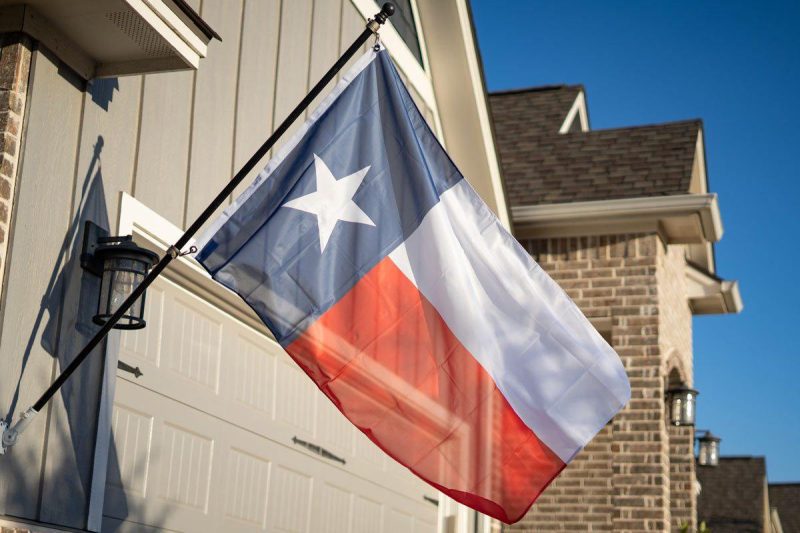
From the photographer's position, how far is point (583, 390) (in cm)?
475

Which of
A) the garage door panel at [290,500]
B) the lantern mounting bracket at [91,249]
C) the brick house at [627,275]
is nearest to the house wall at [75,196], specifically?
the lantern mounting bracket at [91,249]

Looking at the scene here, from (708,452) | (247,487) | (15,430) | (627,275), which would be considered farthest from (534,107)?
(15,430)

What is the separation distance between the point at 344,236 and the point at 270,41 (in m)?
2.51

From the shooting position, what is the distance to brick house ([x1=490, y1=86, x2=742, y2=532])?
10562 mm

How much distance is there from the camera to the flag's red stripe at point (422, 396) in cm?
455

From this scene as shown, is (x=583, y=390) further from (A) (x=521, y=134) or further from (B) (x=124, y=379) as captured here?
(A) (x=521, y=134)

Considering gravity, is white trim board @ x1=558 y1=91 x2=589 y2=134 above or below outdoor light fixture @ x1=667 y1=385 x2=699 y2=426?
above

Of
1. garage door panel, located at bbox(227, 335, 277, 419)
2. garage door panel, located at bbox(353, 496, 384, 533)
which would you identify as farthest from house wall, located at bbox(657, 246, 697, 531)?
garage door panel, located at bbox(227, 335, 277, 419)

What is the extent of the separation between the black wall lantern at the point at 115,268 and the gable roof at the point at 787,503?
127 ft

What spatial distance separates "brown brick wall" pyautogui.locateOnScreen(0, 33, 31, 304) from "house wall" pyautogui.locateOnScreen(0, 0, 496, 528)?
0.16ft

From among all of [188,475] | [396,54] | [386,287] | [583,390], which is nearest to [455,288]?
[386,287]

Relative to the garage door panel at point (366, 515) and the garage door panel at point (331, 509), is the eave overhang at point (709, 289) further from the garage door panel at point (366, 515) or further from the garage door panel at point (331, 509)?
the garage door panel at point (331, 509)

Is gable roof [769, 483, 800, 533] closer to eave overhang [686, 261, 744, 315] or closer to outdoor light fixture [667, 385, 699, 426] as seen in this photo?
eave overhang [686, 261, 744, 315]

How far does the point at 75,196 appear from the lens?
4.73 metres
